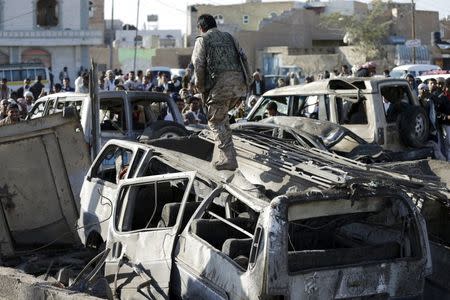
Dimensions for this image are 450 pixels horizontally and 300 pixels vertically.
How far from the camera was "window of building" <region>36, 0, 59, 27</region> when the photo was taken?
51.8 m

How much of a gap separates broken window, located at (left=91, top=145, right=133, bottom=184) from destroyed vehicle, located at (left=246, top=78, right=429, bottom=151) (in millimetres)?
4706

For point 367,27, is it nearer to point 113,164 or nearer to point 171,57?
point 171,57

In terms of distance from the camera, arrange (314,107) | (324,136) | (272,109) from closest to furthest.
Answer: (324,136)
(272,109)
(314,107)

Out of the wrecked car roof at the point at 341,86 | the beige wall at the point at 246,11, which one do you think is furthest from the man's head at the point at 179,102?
the beige wall at the point at 246,11

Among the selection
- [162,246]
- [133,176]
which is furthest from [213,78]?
[162,246]

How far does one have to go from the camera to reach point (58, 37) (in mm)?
49750

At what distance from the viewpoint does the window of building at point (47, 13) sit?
51750 mm

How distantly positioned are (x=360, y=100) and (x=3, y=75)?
25.2 metres

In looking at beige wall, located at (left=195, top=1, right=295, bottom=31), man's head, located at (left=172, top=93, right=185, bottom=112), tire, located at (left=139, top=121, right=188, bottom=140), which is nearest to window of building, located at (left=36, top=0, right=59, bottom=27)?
beige wall, located at (left=195, top=1, right=295, bottom=31)

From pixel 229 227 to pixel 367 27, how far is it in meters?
47.8

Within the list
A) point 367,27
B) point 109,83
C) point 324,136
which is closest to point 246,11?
point 367,27

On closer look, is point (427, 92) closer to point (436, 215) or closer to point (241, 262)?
point (436, 215)

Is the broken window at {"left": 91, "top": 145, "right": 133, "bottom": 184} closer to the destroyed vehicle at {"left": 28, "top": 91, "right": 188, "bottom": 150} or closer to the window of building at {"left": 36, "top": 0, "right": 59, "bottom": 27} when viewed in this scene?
the destroyed vehicle at {"left": 28, "top": 91, "right": 188, "bottom": 150}

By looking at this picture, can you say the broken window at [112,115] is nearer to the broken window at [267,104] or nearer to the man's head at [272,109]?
the broken window at [267,104]
